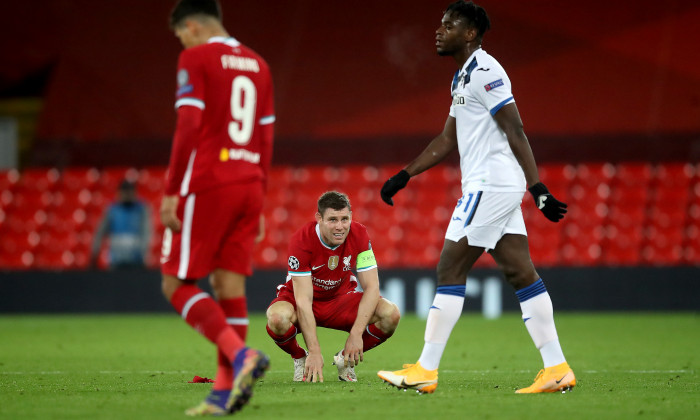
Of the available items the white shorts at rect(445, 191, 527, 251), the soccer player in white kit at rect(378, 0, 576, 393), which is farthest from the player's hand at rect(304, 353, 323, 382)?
the white shorts at rect(445, 191, 527, 251)

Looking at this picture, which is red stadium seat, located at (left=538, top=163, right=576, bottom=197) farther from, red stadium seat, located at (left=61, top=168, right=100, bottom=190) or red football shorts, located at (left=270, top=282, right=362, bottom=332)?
red football shorts, located at (left=270, top=282, right=362, bottom=332)

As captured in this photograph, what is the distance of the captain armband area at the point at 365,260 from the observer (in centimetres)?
632

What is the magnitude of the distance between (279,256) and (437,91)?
13.0 feet

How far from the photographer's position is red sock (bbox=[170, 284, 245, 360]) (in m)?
4.55

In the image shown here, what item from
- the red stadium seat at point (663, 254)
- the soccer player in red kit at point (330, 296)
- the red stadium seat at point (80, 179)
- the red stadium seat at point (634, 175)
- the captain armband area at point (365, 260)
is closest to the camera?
the soccer player in red kit at point (330, 296)

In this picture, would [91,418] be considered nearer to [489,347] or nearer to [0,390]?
[0,390]

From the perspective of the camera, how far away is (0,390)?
221 inches

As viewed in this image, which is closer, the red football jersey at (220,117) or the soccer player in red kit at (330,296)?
the red football jersey at (220,117)

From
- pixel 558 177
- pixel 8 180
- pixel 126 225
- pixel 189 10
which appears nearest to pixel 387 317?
pixel 189 10

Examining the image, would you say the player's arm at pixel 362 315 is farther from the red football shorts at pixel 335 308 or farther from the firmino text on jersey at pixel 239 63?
the firmino text on jersey at pixel 239 63

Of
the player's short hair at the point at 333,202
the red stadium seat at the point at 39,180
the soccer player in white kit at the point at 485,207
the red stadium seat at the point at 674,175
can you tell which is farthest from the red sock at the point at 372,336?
the red stadium seat at the point at 39,180

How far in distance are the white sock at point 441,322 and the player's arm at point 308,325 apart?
81cm

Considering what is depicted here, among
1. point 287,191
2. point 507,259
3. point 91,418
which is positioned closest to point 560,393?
point 507,259

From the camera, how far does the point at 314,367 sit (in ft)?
19.6
